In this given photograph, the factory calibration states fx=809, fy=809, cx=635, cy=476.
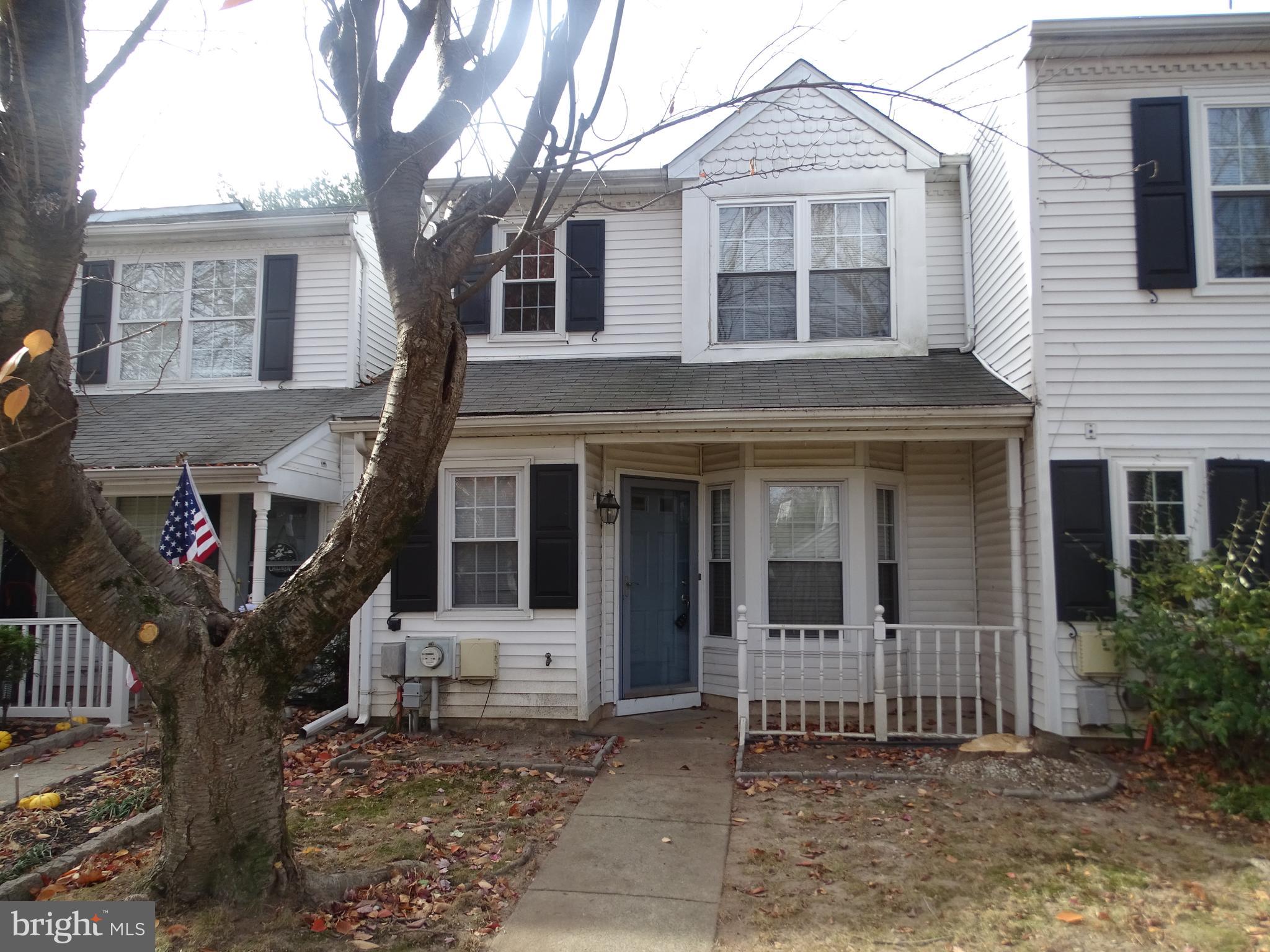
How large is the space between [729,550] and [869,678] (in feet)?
5.97

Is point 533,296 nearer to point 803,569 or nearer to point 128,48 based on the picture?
point 803,569

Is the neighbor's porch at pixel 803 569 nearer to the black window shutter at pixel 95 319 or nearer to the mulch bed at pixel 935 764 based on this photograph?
the mulch bed at pixel 935 764

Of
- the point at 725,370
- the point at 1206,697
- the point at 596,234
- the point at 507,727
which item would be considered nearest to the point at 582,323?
the point at 596,234

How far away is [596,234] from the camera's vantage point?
30.2 ft

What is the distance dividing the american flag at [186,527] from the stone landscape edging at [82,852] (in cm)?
235

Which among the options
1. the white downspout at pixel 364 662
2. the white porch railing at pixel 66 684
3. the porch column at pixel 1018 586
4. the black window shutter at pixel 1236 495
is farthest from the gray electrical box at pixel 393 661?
the black window shutter at pixel 1236 495

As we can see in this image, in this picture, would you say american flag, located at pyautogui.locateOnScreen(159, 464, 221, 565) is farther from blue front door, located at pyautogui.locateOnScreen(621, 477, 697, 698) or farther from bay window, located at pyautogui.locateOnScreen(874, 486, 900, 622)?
bay window, located at pyautogui.locateOnScreen(874, 486, 900, 622)

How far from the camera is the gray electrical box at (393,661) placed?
7.26m

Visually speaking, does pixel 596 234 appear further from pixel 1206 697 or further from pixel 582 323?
pixel 1206 697

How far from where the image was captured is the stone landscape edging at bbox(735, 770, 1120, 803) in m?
5.35

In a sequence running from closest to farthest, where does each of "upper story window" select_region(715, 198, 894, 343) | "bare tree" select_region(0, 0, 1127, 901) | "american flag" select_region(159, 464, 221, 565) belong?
"bare tree" select_region(0, 0, 1127, 901) < "american flag" select_region(159, 464, 221, 565) < "upper story window" select_region(715, 198, 894, 343)

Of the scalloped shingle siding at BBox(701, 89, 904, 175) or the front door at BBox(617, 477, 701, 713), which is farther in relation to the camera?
the scalloped shingle siding at BBox(701, 89, 904, 175)

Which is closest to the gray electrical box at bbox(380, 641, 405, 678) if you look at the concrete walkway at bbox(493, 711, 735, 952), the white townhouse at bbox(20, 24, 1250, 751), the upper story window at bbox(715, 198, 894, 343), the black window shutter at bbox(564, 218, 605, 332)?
the white townhouse at bbox(20, 24, 1250, 751)

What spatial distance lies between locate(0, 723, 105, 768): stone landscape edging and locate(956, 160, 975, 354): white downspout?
9.22 m
